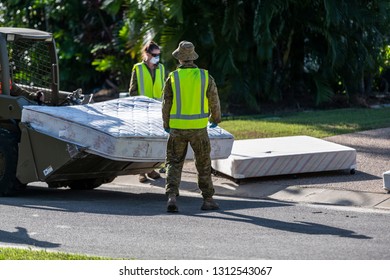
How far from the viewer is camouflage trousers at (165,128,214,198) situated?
35.4ft

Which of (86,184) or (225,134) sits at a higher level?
(225,134)

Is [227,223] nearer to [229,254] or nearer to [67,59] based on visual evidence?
[229,254]

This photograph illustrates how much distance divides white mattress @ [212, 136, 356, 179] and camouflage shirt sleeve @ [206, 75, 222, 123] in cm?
170

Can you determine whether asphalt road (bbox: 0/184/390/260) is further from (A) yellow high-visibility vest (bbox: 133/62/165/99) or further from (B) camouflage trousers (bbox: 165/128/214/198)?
(A) yellow high-visibility vest (bbox: 133/62/165/99)

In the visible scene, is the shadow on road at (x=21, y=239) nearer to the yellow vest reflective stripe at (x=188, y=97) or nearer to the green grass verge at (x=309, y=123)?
the yellow vest reflective stripe at (x=188, y=97)

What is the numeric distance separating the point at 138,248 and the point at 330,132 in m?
7.76

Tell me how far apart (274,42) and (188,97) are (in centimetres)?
958

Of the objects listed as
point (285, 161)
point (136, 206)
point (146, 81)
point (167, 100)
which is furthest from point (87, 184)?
point (167, 100)

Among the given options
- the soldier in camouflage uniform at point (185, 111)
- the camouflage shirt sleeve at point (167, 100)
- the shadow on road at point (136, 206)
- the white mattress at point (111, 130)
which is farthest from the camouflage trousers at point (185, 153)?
the white mattress at point (111, 130)

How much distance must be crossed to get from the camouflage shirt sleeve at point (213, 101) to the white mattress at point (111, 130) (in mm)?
791

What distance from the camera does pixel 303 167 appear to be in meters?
12.8

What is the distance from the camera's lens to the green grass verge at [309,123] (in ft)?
53.2

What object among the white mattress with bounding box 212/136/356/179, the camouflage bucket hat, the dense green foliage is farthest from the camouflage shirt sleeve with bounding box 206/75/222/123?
the dense green foliage
